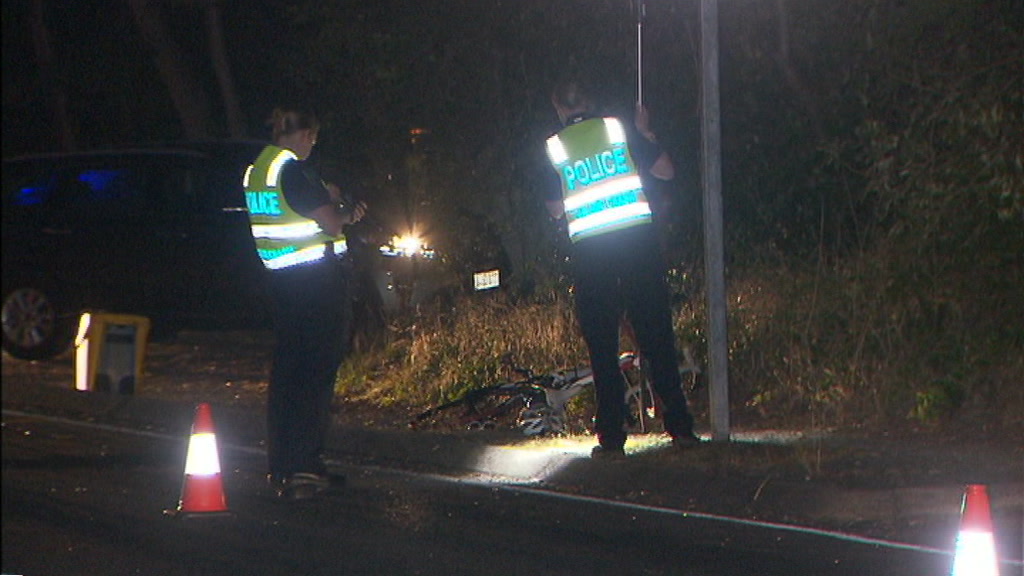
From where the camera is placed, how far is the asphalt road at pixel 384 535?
7.75m

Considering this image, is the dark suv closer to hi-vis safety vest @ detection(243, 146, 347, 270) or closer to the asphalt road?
the asphalt road

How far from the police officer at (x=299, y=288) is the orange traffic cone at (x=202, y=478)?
64 cm

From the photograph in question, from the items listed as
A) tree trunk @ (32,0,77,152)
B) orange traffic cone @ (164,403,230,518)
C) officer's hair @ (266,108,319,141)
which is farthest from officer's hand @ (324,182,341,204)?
tree trunk @ (32,0,77,152)

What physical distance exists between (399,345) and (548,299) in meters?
1.23

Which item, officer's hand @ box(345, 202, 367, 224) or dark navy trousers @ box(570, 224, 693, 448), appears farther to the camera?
dark navy trousers @ box(570, 224, 693, 448)

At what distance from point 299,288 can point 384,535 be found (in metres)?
1.49

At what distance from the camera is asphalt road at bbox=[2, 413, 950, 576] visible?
775cm

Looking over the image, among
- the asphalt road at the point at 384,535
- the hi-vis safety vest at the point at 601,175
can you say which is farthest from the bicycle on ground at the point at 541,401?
the hi-vis safety vest at the point at 601,175

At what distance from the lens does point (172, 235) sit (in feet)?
52.5

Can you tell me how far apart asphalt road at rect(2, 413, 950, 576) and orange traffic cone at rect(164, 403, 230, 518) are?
0.29 ft

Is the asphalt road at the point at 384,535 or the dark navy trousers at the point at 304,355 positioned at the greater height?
the dark navy trousers at the point at 304,355

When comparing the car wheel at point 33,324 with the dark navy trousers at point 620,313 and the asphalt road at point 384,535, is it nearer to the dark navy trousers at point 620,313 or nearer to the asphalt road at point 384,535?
the asphalt road at point 384,535

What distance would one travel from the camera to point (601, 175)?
10016 mm

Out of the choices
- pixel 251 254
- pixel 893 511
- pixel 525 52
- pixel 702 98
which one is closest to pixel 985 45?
pixel 702 98
